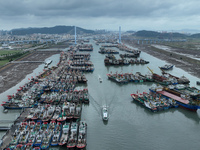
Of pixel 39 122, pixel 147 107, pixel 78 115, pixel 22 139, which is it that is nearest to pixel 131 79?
pixel 147 107

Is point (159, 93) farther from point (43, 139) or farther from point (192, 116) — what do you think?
point (43, 139)

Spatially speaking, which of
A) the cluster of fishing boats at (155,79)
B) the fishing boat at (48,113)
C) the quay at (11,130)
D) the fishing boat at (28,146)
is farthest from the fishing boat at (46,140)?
the cluster of fishing boats at (155,79)

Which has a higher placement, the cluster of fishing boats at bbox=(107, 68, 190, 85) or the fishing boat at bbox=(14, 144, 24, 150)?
the cluster of fishing boats at bbox=(107, 68, 190, 85)

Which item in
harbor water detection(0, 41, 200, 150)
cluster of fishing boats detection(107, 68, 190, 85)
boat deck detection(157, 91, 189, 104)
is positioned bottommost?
harbor water detection(0, 41, 200, 150)

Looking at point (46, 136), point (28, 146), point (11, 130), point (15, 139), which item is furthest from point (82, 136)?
point (11, 130)

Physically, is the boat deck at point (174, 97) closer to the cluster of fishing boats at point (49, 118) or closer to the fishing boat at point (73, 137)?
the cluster of fishing boats at point (49, 118)

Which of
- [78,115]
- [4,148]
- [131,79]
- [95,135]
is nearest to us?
[4,148]

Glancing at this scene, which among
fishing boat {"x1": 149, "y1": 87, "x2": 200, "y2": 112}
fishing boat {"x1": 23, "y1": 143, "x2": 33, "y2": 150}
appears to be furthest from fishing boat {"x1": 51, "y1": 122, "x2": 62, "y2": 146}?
fishing boat {"x1": 149, "y1": 87, "x2": 200, "y2": 112}

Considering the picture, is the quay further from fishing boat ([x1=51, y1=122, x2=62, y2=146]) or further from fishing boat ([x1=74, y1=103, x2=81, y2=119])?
fishing boat ([x1=74, y1=103, x2=81, y2=119])
